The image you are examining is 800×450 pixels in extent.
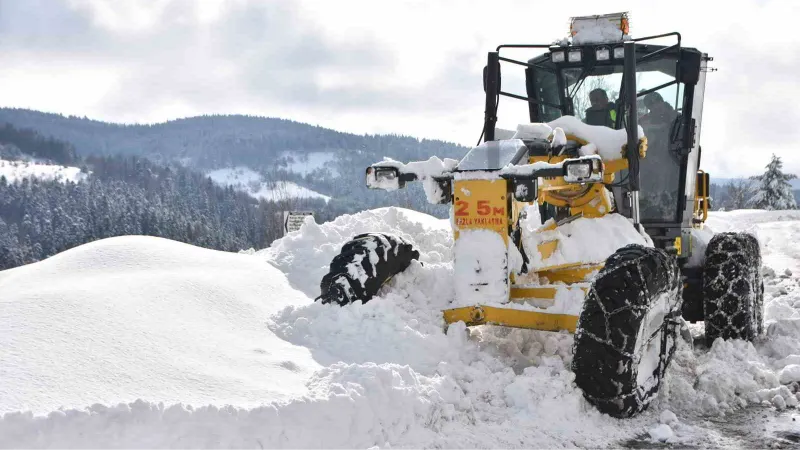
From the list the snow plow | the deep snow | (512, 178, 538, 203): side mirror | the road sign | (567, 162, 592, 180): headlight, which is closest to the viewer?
the deep snow

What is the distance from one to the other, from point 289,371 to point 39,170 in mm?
160303

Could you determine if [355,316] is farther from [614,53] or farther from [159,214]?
[159,214]

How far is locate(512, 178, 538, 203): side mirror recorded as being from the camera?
4.48 metres

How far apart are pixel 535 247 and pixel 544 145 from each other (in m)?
0.78

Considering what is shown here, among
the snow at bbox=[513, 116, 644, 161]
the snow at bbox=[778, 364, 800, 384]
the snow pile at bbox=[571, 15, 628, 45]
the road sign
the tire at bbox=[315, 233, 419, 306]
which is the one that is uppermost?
the snow pile at bbox=[571, 15, 628, 45]

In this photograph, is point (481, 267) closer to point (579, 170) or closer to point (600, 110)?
point (579, 170)

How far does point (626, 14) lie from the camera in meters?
6.24

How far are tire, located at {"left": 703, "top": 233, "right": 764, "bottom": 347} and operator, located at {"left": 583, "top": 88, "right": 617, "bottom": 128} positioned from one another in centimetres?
141

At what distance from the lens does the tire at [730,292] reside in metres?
5.96

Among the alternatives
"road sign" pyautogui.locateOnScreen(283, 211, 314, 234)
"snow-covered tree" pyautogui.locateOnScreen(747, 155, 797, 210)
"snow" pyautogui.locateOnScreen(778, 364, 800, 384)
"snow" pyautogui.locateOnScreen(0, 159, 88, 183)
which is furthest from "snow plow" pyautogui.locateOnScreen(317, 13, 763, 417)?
"snow" pyautogui.locateOnScreen(0, 159, 88, 183)

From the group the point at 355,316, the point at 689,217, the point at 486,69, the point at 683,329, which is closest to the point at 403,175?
the point at 355,316

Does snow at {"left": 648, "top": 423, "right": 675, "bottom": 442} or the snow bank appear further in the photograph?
snow at {"left": 648, "top": 423, "right": 675, "bottom": 442}

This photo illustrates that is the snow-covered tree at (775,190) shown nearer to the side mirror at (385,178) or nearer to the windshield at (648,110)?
the windshield at (648,110)

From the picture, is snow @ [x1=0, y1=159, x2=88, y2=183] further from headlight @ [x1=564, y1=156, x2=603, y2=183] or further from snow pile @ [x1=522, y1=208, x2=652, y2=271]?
headlight @ [x1=564, y1=156, x2=603, y2=183]
